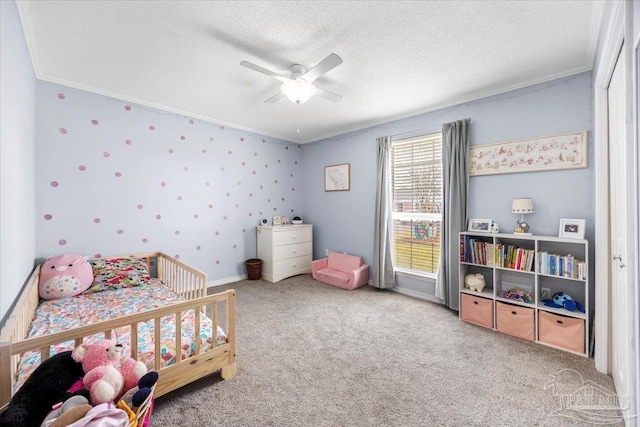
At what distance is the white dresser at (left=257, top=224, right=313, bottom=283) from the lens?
419 cm

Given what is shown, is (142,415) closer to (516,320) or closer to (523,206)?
(516,320)

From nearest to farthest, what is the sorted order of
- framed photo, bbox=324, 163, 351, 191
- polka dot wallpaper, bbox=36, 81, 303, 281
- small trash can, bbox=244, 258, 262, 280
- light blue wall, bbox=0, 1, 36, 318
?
light blue wall, bbox=0, 1, 36, 318 → polka dot wallpaper, bbox=36, 81, 303, 281 → small trash can, bbox=244, 258, 262, 280 → framed photo, bbox=324, 163, 351, 191

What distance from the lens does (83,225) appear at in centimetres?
285

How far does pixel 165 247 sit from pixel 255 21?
2.87 metres

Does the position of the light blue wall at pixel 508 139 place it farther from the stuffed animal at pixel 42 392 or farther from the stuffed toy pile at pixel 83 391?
the stuffed animal at pixel 42 392

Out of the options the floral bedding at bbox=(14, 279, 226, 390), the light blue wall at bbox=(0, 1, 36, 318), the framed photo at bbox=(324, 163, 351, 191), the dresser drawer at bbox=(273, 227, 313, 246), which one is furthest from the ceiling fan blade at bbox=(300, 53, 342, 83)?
the dresser drawer at bbox=(273, 227, 313, 246)

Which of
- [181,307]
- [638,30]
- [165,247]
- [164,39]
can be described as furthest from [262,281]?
[638,30]

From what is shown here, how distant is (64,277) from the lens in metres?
2.41

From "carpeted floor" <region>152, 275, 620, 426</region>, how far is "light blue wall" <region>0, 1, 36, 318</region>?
123 centimetres

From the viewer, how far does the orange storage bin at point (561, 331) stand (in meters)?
2.13

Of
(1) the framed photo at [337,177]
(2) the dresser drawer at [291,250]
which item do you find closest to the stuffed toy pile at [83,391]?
(2) the dresser drawer at [291,250]

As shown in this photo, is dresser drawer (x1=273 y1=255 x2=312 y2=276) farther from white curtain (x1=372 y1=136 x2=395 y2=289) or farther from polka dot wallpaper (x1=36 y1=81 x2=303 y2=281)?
white curtain (x1=372 y1=136 x2=395 y2=289)

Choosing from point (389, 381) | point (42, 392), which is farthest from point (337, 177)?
point (42, 392)

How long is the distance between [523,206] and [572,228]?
39 centimetres
